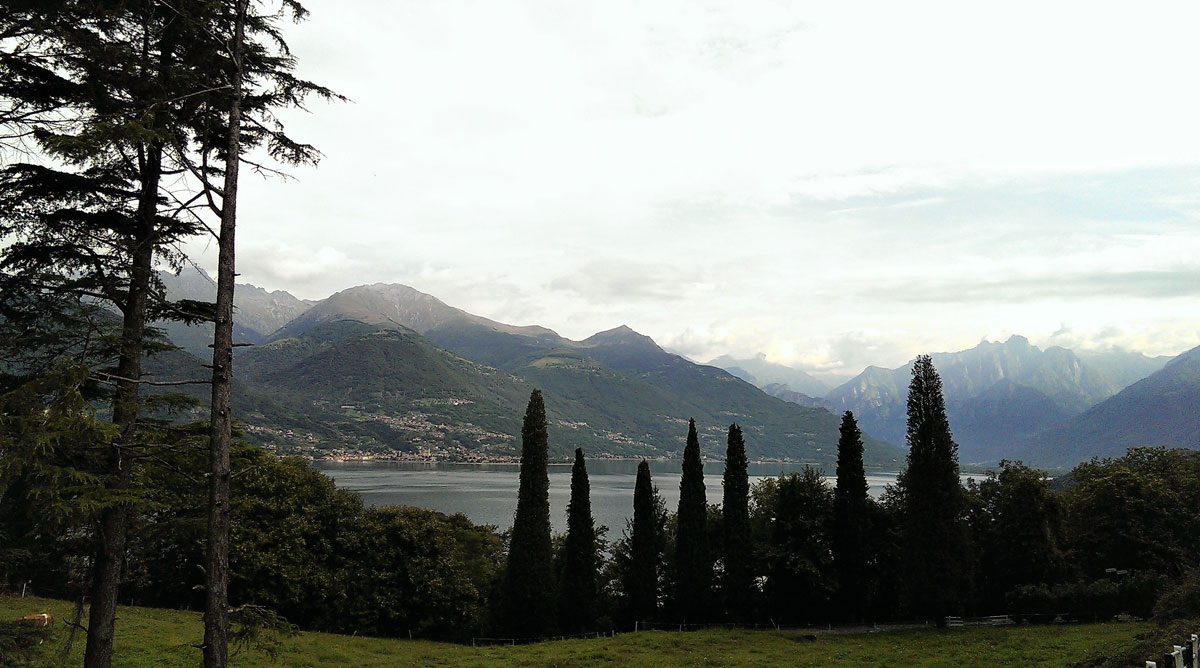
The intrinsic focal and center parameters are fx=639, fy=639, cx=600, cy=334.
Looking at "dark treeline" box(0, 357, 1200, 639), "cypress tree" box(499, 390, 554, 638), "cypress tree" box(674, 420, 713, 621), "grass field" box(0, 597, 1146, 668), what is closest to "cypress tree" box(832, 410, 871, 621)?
"dark treeline" box(0, 357, 1200, 639)

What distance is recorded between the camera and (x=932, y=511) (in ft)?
107

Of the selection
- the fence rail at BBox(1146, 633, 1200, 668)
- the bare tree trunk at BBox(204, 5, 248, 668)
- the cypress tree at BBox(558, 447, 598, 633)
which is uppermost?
the bare tree trunk at BBox(204, 5, 248, 668)

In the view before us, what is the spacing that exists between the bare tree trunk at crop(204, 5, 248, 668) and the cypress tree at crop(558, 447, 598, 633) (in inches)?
1055

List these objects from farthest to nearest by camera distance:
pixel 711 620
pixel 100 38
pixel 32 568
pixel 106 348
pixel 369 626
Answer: pixel 711 620 < pixel 369 626 < pixel 32 568 < pixel 106 348 < pixel 100 38

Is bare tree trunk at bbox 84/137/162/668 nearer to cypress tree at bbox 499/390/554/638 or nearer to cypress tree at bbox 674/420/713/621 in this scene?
cypress tree at bbox 499/390/554/638

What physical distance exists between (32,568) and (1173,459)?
6225 cm

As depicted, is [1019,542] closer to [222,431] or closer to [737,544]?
[737,544]

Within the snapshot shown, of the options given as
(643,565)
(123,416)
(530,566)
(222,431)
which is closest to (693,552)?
(643,565)

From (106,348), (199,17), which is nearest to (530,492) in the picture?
(106,348)

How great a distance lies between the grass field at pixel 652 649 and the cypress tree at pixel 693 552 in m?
5.51

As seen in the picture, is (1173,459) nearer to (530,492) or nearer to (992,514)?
(992,514)

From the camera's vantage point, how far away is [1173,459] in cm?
3834

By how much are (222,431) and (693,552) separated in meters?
31.6

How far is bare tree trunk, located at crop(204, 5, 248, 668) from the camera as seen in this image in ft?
27.7
